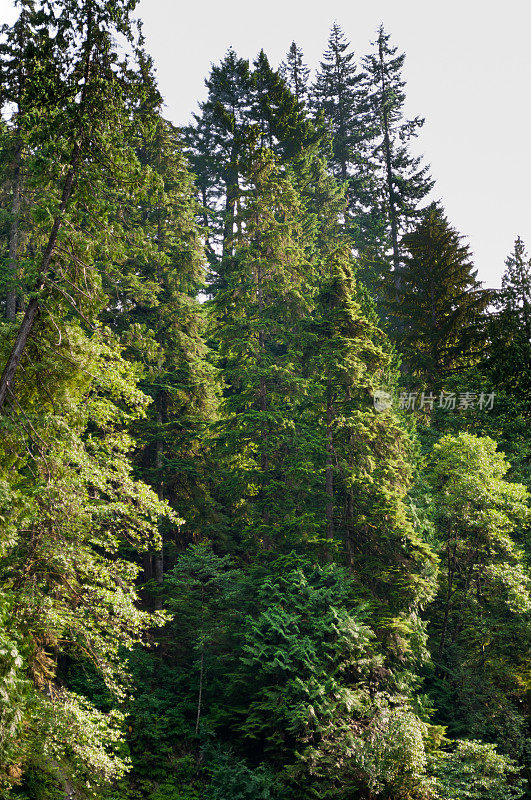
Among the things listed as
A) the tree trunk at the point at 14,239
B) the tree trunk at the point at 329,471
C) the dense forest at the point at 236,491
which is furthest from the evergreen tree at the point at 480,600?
the tree trunk at the point at 14,239

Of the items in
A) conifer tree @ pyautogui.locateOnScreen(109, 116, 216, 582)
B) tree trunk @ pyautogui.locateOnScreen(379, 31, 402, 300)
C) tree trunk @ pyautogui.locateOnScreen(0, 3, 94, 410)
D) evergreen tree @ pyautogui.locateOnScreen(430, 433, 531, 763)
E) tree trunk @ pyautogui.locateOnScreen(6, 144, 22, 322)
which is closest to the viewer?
tree trunk @ pyautogui.locateOnScreen(0, 3, 94, 410)

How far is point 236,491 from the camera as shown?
18.8 m

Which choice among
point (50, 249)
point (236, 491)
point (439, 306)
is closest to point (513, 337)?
point (439, 306)

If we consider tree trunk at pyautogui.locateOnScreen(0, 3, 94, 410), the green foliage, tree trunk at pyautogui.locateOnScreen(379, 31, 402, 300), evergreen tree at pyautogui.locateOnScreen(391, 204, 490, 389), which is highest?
tree trunk at pyautogui.locateOnScreen(379, 31, 402, 300)

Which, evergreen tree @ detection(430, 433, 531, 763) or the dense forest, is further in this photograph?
evergreen tree @ detection(430, 433, 531, 763)

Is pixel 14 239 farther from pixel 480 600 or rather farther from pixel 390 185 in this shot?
pixel 390 185

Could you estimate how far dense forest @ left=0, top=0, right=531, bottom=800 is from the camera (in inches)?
367

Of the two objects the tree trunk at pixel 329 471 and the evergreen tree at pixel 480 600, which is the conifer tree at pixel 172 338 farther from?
the evergreen tree at pixel 480 600

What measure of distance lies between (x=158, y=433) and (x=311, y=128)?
20.2 meters

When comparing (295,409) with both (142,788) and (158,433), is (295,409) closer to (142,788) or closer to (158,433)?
(158,433)

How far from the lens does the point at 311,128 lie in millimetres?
30266

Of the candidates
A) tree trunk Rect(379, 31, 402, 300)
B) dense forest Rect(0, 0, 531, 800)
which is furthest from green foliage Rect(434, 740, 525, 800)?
tree trunk Rect(379, 31, 402, 300)

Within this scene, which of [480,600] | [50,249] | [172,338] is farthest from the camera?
[172,338]

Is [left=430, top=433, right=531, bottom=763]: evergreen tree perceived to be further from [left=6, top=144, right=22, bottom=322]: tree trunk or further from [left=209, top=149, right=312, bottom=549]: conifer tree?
[left=6, top=144, right=22, bottom=322]: tree trunk
